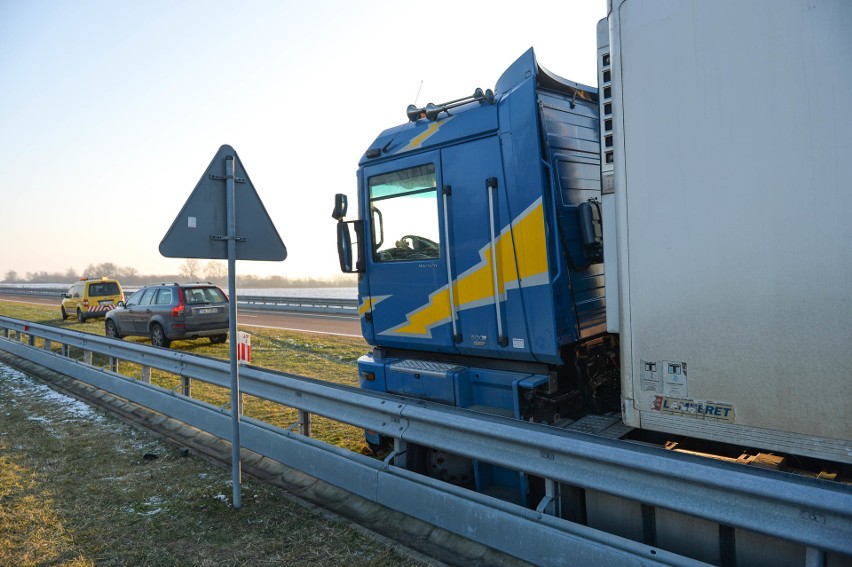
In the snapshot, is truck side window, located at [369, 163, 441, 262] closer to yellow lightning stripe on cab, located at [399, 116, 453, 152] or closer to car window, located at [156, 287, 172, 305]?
yellow lightning stripe on cab, located at [399, 116, 453, 152]

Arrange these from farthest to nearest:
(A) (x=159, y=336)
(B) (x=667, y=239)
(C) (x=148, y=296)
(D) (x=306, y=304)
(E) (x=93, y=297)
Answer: (D) (x=306, y=304) < (E) (x=93, y=297) < (C) (x=148, y=296) < (A) (x=159, y=336) < (B) (x=667, y=239)

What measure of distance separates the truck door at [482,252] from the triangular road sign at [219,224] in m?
1.44

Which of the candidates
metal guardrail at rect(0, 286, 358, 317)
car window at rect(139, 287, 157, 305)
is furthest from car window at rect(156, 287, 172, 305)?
metal guardrail at rect(0, 286, 358, 317)

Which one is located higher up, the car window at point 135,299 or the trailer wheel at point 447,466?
the car window at point 135,299

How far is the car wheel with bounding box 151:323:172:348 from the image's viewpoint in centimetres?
1467

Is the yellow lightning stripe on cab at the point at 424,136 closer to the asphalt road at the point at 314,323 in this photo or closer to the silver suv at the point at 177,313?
the silver suv at the point at 177,313

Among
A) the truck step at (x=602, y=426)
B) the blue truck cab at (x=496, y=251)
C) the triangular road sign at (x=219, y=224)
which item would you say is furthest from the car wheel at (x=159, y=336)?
the truck step at (x=602, y=426)

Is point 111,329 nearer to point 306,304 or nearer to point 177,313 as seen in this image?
point 177,313

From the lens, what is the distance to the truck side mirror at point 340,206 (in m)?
5.11

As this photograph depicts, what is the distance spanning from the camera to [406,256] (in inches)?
192

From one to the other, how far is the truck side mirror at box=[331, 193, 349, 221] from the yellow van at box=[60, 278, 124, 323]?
22.3 m

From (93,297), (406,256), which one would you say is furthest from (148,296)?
(406,256)

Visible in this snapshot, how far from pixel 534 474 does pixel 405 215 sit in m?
2.43

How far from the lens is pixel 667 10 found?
280 centimetres
